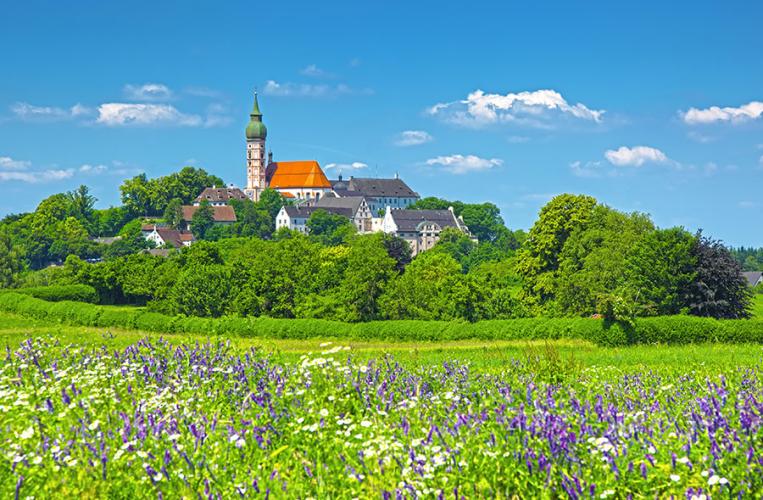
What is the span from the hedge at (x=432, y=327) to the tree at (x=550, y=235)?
20.9 m

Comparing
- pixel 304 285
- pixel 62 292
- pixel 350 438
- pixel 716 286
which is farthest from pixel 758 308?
pixel 350 438

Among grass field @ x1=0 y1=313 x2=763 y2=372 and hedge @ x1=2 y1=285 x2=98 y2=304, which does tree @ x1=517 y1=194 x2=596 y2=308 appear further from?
hedge @ x1=2 y1=285 x2=98 y2=304

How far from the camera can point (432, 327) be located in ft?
140

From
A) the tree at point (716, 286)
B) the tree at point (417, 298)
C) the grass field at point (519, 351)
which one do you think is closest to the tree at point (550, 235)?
the tree at point (417, 298)

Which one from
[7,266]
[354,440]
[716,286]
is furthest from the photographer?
[7,266]

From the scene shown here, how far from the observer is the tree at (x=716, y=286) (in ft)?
152

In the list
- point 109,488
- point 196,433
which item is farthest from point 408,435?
point 109,488

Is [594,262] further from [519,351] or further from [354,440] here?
[354,440]

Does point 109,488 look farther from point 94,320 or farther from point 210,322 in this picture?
point 94,320

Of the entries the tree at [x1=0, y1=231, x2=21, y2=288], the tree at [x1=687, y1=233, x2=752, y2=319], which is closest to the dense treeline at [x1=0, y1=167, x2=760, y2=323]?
the tree at [x1=687, y1=233, x2=752, y2=319]

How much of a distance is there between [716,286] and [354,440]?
136 feet

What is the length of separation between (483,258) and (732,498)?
135541 mm

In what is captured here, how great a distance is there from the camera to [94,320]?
51531mm

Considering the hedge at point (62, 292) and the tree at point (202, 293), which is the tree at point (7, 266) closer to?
Result: the hedge at point (62, 292)
